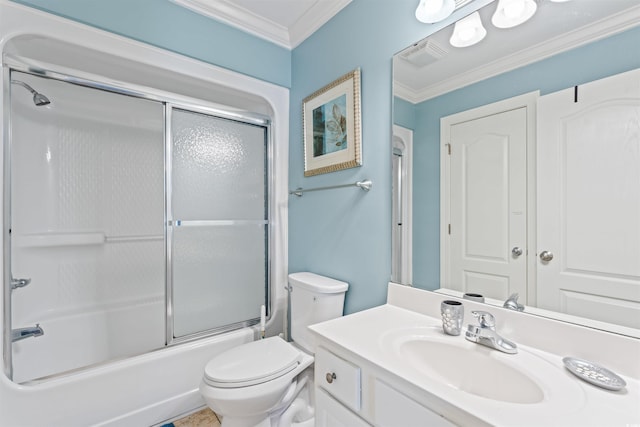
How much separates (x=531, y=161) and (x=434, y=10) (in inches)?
29.2

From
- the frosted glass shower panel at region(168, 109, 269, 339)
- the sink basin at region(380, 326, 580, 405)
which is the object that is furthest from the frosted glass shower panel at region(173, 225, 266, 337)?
the sink basin at region(380, 326, 580, 405)

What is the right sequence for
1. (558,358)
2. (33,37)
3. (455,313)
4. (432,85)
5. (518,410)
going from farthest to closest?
1. (33,37)
2. (432,85)
3. (455,313)
4. (558,358)
5. (518,410)

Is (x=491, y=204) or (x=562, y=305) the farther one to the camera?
(x=491, y=204)

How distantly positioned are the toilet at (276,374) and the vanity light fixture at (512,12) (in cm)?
132

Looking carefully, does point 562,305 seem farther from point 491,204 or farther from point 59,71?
point 59,71

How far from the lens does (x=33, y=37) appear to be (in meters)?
1.36

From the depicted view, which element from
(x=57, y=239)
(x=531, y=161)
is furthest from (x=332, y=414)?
(x=57, y=239)

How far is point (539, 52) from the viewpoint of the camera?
938 mm

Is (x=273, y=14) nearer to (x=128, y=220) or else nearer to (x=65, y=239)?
(x=128, y=220)

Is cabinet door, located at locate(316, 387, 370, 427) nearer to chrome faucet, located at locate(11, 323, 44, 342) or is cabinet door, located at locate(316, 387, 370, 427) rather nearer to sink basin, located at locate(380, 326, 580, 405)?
sink basin, located at locate(380, 326, 580, 405)

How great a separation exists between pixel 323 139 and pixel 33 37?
4.90 ft

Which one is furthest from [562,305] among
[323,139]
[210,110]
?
[210,110]

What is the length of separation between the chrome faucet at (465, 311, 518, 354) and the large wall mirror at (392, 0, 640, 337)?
0.45 feet

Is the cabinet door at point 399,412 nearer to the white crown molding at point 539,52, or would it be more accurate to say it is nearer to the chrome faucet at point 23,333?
the white crown molding at point 539,52
